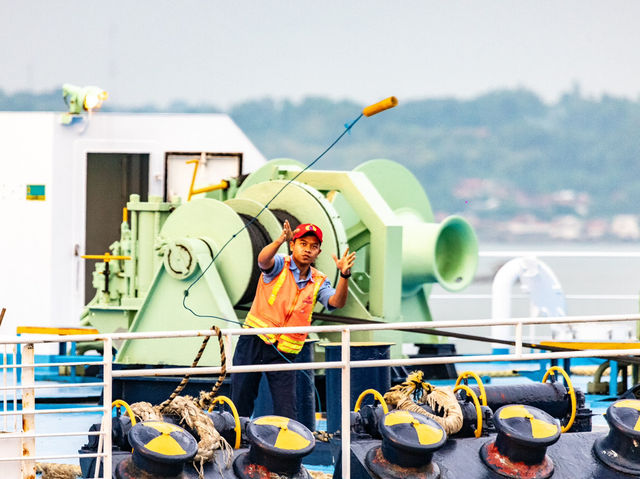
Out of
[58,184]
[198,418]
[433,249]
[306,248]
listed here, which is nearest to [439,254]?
[433,249]

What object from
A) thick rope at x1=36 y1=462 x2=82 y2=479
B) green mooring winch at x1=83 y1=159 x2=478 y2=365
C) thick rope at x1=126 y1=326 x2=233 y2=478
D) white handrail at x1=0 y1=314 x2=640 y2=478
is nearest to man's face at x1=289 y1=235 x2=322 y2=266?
white handrail at x1=0 y1=314 x2=640 y2=478

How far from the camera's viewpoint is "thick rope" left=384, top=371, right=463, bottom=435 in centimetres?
547

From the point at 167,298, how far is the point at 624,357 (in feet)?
10.1

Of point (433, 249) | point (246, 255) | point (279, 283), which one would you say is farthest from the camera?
point (433, 249)

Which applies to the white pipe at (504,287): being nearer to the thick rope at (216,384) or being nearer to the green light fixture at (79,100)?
the green light fixture at (79,100)

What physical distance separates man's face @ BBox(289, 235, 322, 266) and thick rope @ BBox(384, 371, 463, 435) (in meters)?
0.92

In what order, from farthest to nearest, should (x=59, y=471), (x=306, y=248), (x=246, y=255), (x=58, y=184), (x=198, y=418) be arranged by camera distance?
(x=58, y=184), (x=246, y=255), (x=59, y=471), (x=306, y=248), (x=198, y=418)

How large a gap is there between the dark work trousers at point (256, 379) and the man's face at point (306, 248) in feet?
1.68

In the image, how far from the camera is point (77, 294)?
10.4 meters

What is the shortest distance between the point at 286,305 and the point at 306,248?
1.20 feet

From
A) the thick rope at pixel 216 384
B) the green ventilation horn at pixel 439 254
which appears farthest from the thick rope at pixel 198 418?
the green ventilation horn at pixel 439 254

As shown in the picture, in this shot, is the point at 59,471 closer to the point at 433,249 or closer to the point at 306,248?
the point at 306,248

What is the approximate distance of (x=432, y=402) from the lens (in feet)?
18.2

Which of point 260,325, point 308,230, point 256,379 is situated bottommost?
point 256,379
